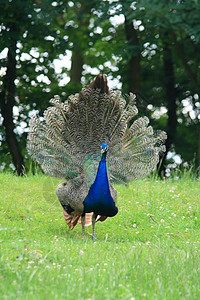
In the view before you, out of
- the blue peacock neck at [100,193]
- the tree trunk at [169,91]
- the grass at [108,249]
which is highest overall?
the tree trunk at [169,91]

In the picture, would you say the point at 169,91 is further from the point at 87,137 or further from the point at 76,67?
the point at 87,137

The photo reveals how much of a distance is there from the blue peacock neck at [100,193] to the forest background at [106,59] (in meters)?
3.77

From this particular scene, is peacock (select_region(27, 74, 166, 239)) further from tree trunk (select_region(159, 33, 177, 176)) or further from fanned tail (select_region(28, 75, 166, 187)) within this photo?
tree trunk (select_region(159, 33, 177, 176))

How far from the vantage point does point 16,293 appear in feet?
12.9

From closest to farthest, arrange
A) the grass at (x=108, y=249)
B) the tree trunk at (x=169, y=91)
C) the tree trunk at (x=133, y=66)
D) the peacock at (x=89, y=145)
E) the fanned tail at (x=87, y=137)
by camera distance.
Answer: the grass at (x=108, y=249)
the peacock at (x=89, y=145)
the fanned tail at (x=87, y=137)
the tree trunk at (x=133, y=66)
the tree trunk at (x=169, y=91)

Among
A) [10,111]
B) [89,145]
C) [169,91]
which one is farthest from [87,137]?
[169,91]

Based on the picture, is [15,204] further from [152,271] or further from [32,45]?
[32,45]

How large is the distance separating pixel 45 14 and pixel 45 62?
7.66 feet

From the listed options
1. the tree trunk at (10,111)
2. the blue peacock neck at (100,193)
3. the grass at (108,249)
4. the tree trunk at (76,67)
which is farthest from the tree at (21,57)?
the blue peacock neck at (100,193)

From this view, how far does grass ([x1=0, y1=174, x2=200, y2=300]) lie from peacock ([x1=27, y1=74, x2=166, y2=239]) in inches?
28.3

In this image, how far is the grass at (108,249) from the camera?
427 centimetres

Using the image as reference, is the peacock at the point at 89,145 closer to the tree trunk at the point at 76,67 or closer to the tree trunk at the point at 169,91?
the tree trunk at the point at 169,91

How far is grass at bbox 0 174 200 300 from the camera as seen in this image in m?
4.27

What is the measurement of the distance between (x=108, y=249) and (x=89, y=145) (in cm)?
208
